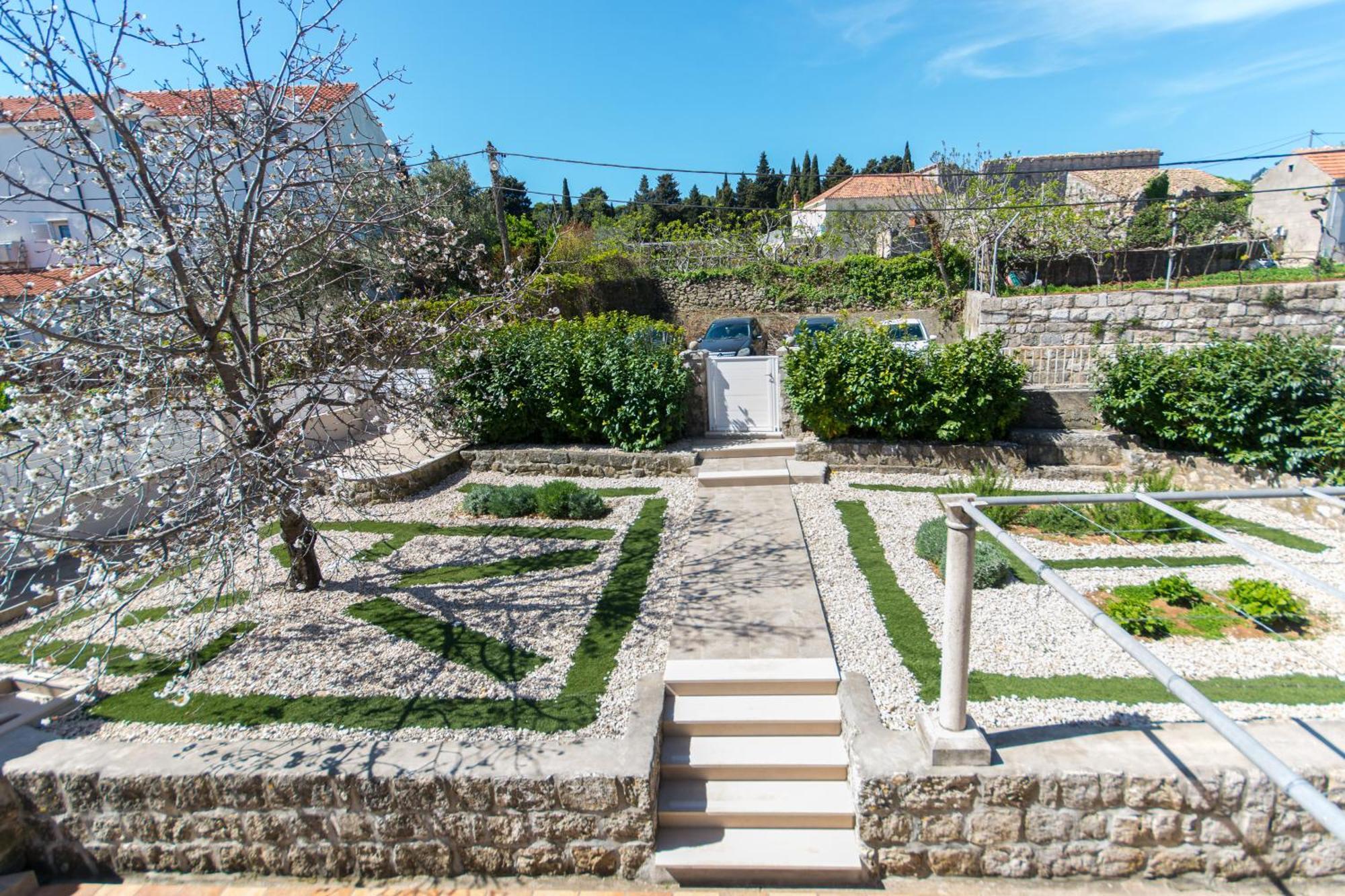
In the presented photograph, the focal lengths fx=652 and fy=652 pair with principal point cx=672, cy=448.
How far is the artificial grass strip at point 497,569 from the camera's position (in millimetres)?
6281

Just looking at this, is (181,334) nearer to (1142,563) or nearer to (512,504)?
(512,504)

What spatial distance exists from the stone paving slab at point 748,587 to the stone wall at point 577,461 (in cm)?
139

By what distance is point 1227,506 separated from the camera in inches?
290

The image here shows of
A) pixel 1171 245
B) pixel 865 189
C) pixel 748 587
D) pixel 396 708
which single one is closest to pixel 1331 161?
pixel 1171 245

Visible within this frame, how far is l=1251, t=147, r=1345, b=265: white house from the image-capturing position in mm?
20531

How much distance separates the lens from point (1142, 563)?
602 cm

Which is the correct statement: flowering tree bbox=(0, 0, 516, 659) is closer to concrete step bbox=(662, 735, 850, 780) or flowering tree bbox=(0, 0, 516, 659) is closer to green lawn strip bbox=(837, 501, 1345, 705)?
concrete step bbox=(662, 735, 850, 780)

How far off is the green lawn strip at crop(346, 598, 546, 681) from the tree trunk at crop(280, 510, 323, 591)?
68 cm

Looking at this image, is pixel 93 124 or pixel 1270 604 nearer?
pixel 1270 604

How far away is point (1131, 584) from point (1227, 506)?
3.05 m

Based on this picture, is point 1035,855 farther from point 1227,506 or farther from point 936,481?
point 1227,506

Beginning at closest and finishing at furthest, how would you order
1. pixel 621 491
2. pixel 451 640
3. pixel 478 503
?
pixel 451 640
pixel 478 503
pixel 621 491

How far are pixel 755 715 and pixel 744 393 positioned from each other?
6258 mm

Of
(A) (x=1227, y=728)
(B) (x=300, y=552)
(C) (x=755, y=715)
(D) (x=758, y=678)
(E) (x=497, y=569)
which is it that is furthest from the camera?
(E) (x=497, y=569)
